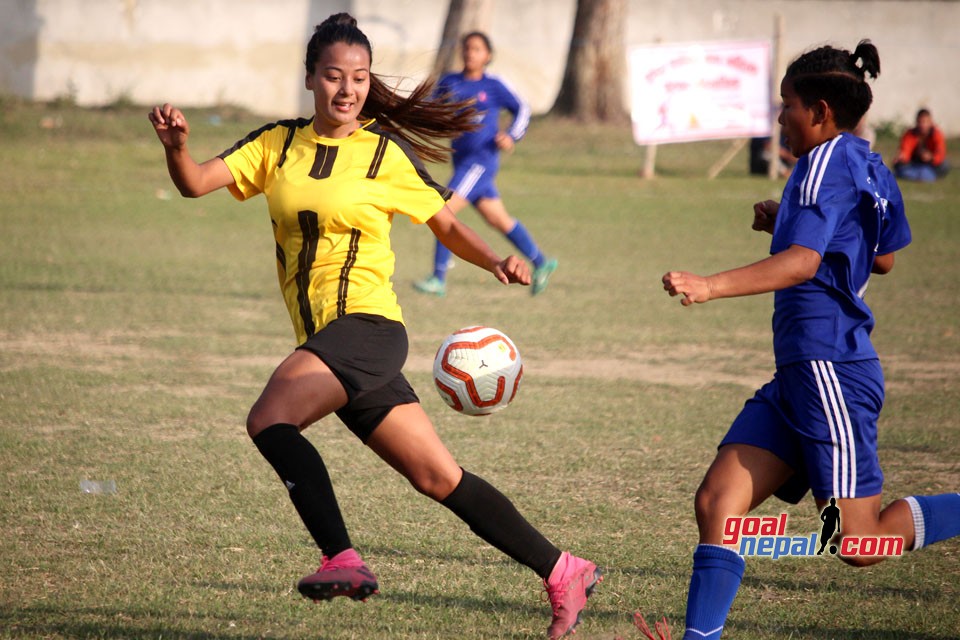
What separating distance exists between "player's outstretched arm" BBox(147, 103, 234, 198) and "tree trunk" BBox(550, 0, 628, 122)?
2145 cm

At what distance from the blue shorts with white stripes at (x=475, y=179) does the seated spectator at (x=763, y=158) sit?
1067 cm

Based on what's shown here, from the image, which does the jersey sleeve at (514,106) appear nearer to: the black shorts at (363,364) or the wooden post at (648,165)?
the black shorts at (363,364)

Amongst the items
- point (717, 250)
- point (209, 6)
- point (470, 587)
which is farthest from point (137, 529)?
point (209, 6)

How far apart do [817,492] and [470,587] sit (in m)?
1.33

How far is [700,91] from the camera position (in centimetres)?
1886

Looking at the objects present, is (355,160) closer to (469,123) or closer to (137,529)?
(469,123)

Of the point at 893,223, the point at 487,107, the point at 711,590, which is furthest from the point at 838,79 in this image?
the point at 487,107

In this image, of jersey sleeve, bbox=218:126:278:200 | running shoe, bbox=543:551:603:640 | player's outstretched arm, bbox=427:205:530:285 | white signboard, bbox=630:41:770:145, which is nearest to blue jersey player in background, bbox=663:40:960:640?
running shoe, bbox=543:551:603:640

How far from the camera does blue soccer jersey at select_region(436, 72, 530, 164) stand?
1085 centimetres

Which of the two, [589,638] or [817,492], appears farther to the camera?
[589,638]

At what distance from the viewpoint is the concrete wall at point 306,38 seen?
2564cm

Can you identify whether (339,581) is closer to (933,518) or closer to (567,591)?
(567,591)

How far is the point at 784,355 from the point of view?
3529 mm

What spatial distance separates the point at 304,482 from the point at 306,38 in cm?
2349
